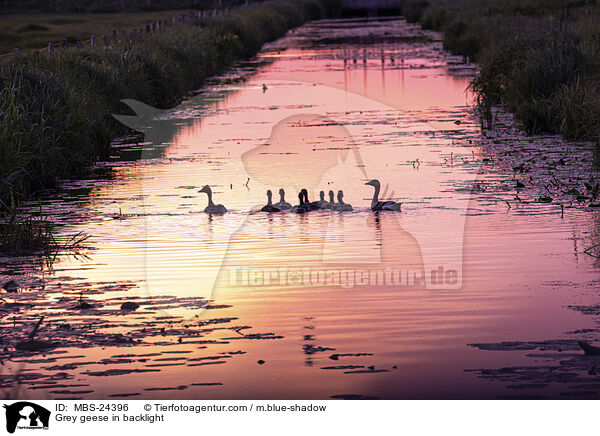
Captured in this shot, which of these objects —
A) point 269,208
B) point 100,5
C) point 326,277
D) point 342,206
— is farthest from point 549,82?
point 100,5

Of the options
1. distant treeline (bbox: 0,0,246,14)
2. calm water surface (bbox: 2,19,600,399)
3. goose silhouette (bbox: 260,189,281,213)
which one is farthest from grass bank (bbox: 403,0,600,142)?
distant treeline (bbox: 0,0,246,14)

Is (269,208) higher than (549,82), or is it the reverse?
(549,82)

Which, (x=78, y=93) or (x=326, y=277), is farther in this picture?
(x=78, y=93)

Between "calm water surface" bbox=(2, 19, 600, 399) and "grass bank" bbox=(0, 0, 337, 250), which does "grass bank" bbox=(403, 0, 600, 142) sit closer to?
"calm water surface" bbox=(2, 19, 600, 399)

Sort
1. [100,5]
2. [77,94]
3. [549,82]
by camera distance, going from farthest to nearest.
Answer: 1. [100,5]
2. [549,82]
3. [77,94]

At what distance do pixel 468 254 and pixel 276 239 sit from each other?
2.41 metres

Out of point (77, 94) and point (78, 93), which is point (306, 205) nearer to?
point (77, 94)

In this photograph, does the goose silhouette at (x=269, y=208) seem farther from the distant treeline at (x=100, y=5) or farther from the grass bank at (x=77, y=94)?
the distant treeline at (x=100, y=5)

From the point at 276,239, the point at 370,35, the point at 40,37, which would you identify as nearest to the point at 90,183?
the point at 276,239
